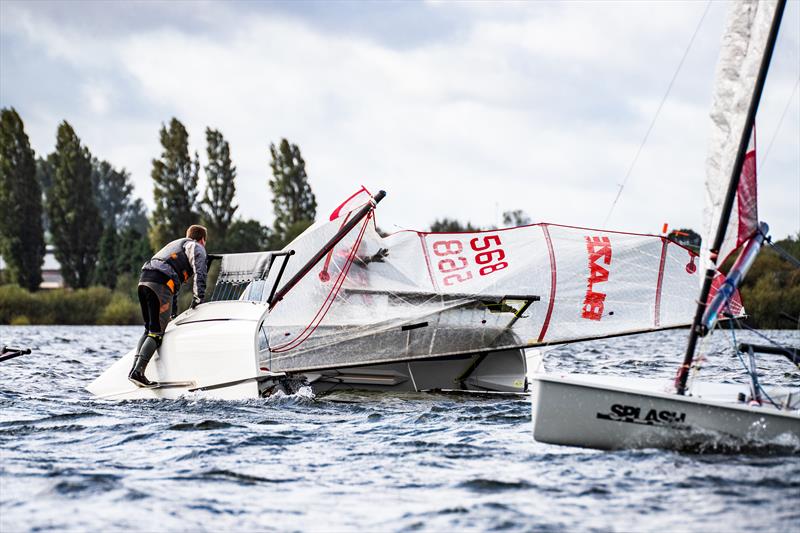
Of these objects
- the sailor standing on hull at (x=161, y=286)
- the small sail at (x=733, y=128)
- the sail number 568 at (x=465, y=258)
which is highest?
the small sail at (x=733, y=128)

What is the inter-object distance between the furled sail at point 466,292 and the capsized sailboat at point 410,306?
0.01 m

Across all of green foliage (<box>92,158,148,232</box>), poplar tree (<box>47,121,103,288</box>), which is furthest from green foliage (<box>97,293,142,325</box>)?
green foliage (<box>92,158,148,232</box>)

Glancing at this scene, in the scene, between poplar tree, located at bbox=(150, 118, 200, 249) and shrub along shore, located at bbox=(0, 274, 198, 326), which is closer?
shrub along shore, located at bbox=(0, 274, 198, 326)

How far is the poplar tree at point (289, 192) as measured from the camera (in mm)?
62938

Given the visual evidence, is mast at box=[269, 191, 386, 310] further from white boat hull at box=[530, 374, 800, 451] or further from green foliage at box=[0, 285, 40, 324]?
green foliage at box=[0, 285, 40, 324]

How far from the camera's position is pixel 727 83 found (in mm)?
8438

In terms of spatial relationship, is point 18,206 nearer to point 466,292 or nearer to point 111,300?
point 111,300

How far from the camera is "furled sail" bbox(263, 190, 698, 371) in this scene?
11.6 metres

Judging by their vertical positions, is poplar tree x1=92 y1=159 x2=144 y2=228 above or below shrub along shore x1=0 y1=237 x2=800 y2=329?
above

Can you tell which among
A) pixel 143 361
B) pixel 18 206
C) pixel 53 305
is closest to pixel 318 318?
pixel 143 361

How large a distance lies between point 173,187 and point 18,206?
8374 millimetres

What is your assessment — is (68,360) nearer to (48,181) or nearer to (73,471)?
(73,471)

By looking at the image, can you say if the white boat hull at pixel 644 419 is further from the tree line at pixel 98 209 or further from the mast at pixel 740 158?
the tree line at pixel 98 209

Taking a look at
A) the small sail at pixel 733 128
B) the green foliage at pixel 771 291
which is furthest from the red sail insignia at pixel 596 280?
the green foliage at pixel 771 291
